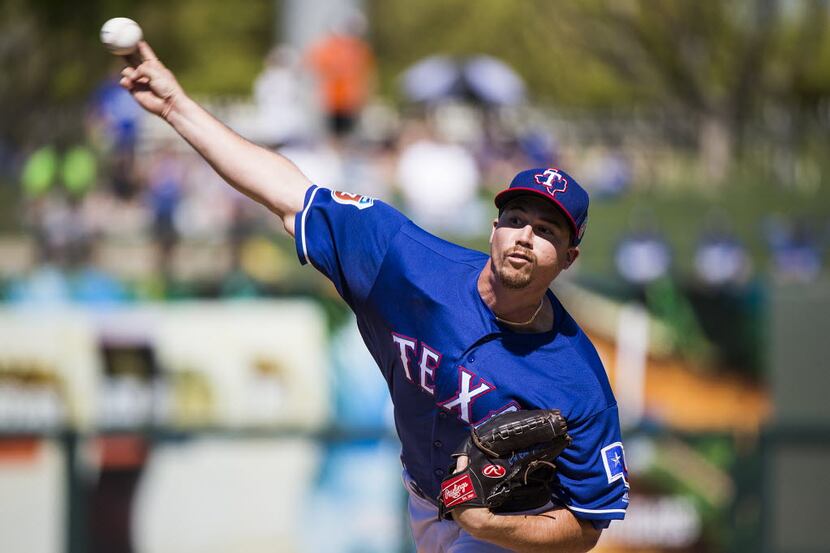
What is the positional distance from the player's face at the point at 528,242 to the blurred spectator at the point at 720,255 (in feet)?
24.6

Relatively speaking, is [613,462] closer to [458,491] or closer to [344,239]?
[458,491]

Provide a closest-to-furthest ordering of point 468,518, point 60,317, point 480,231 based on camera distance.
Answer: point 468,518
point 60,317
point 480,231

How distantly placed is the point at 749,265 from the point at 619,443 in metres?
8.29

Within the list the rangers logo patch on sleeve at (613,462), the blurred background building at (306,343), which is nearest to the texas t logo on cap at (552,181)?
the rangers logo patch on sleeve at (613,462)

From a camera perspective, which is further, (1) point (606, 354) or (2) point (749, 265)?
(2) point (749, 265)

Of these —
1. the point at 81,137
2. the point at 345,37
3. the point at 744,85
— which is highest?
the point at 744,85

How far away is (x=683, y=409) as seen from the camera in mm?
8586

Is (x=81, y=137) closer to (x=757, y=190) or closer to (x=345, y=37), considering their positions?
(x=345, y=37)

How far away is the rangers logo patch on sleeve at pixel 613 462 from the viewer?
3.53 metres

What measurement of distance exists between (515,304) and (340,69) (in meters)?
9.26

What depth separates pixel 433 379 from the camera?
3633 mm

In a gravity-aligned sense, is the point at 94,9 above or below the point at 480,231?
above

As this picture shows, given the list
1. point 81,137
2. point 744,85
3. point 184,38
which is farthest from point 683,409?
point 184,38

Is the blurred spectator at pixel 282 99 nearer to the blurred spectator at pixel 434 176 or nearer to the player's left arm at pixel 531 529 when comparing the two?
the blurred spectator at pixel 434 176
